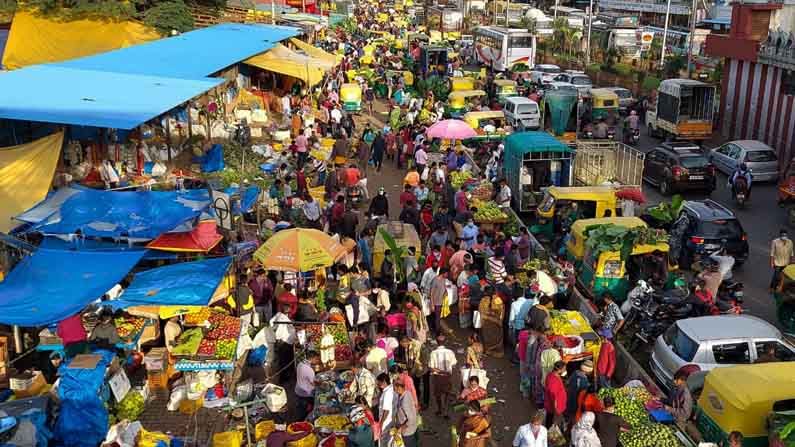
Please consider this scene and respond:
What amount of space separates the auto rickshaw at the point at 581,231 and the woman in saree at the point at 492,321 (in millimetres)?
2813

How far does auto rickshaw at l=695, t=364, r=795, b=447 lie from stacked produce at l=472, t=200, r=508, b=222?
7.83 meters

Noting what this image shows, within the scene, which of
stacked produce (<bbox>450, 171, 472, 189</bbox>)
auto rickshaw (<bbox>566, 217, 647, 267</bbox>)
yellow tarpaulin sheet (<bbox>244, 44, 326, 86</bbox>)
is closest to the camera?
auto rickshaw (<bbox>566, 217, 647, 267</bbox>)

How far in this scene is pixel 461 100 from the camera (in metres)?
30.6

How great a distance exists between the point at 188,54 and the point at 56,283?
16441mm

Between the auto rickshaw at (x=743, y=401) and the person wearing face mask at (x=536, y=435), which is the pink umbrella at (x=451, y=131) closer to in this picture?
the auto rickshaw at (x=743, y=401)

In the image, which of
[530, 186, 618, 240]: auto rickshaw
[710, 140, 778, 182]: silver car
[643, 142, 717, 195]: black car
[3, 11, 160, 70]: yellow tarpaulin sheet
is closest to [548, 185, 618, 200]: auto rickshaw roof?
[530, 186, 618, 240]: auto rickshaw

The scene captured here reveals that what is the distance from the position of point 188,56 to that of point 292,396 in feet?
55.6

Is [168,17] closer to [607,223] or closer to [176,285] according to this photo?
[607,223]

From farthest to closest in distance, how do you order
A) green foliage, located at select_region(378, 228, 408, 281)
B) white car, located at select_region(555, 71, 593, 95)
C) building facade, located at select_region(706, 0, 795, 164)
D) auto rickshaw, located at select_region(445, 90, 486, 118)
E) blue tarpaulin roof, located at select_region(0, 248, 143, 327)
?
white car, located at select_region(555, 71, 593, 95)
auto rickshaw, located at select_region(445, 90, 486, 118)
building facade, located at select_region(706, 0, 795, 164)
green foliage, located at select_region(378, 228, 408, 281)
blue tarpaulin roof, located at select_region(0, 248, 143, 327)

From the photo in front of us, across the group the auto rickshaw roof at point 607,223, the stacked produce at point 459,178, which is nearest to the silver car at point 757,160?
the stacked produce at point 459,178

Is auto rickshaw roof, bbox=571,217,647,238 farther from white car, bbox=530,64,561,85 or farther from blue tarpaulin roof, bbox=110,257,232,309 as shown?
white car, bbox=530,64,561,85

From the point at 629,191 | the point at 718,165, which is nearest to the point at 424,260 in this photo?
the point at 629,191

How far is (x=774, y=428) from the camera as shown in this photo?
318 inches

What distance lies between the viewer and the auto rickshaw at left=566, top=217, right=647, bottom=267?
556 inches
